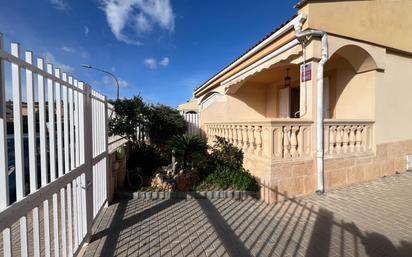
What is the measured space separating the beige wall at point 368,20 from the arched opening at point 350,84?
594 millimetres

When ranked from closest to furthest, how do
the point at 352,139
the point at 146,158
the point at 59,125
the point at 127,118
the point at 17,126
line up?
the point at 17,126 → the point at 59,125 → the point at 352,139 → the point at 146,158 → the point at 127,118

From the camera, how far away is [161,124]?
1071 cm

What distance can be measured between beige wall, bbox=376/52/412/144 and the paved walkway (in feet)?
8.12

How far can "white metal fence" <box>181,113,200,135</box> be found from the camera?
12.7m

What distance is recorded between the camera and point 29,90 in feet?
7.09

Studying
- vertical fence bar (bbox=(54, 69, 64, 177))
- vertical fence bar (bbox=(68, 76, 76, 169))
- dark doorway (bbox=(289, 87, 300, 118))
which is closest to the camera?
vertical fence bar (bbox=(54, 69, 64, 177))

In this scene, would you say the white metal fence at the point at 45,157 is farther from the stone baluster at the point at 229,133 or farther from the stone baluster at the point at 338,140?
the stone baluster at the point at 338,140

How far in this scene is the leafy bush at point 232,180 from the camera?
6262 mm

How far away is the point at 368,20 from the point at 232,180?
623 cm

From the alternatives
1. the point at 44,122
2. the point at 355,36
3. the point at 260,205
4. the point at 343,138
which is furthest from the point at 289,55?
the point at 44,122

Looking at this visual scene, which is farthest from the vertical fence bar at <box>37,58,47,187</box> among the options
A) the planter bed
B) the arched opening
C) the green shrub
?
the arched opening

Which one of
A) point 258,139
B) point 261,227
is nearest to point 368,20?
point 258,139

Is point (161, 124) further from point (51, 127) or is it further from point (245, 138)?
point (51, 127)

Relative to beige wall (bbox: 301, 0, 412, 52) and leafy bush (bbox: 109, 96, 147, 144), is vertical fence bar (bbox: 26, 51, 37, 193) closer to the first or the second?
beige wall (bbox: 301, 0, 412, 52)
